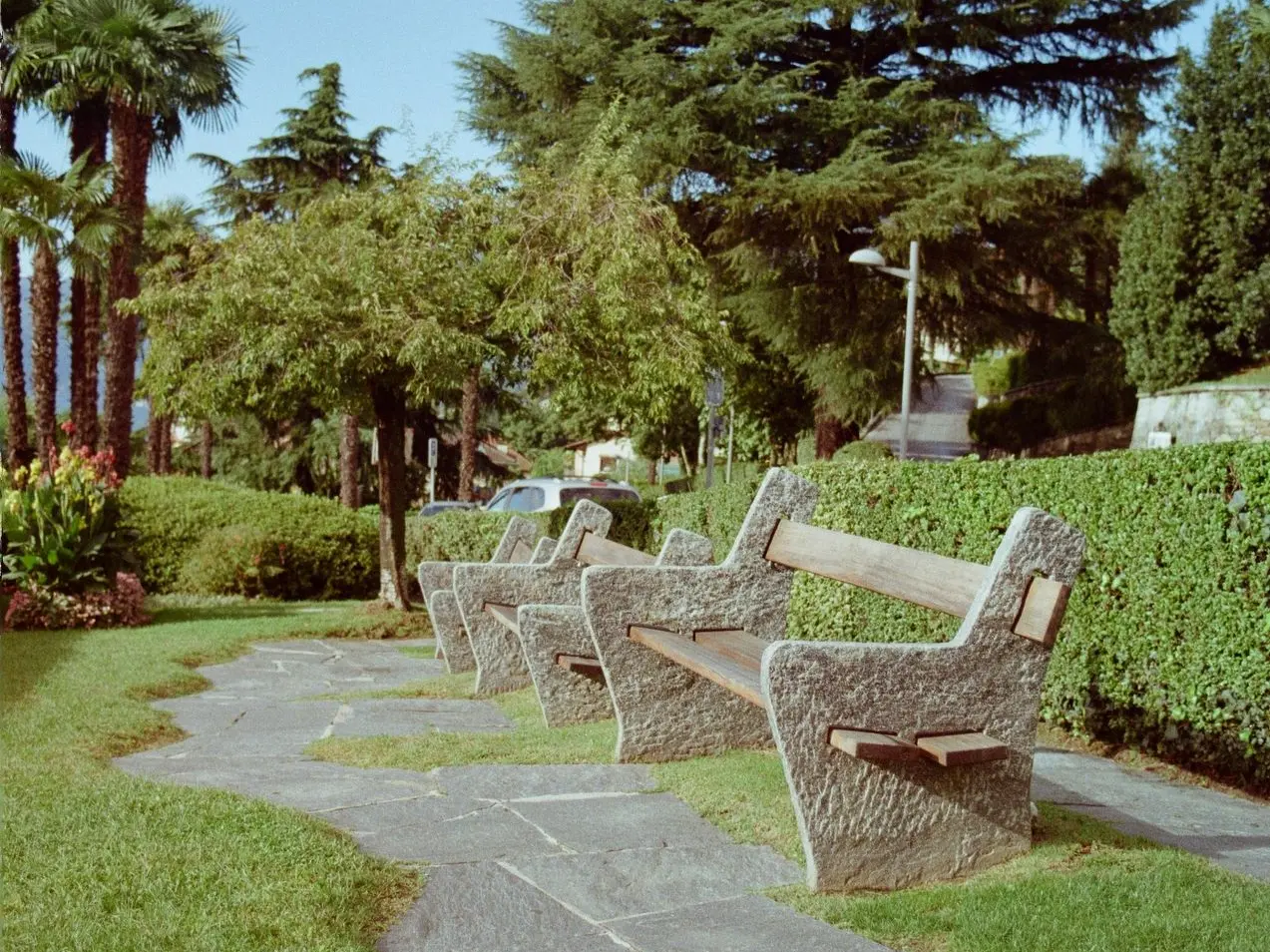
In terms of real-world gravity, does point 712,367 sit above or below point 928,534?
above

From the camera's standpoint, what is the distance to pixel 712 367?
577 inches

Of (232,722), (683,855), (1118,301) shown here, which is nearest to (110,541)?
(232,722)

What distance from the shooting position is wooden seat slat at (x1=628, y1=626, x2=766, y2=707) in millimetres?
4176

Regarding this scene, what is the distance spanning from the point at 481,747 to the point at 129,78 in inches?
716

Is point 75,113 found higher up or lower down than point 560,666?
higher up

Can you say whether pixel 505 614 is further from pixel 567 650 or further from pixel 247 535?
pixel 247 535

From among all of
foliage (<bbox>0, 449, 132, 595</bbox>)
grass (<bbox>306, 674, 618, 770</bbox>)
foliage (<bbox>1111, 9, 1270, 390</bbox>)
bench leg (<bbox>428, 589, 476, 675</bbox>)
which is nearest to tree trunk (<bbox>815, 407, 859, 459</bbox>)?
foliage (<bbox>1111, 9, 1270, 390</bbox>)

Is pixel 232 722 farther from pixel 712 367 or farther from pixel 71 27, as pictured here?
pixel 71 27

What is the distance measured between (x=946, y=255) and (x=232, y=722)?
57.9 feet

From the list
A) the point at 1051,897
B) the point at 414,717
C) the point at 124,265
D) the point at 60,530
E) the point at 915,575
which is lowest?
the point at 414,717

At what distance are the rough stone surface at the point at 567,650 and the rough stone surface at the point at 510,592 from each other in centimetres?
121

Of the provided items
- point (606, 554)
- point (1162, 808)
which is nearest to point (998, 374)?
point (606, 554)

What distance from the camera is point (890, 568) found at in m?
4.35

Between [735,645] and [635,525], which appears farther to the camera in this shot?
[635,525]
